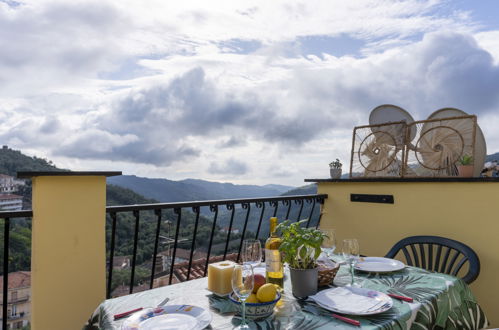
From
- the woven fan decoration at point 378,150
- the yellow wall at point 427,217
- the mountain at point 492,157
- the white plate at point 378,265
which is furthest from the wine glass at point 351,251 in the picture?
the mountain at point 492,157

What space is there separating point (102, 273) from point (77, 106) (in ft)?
21.1

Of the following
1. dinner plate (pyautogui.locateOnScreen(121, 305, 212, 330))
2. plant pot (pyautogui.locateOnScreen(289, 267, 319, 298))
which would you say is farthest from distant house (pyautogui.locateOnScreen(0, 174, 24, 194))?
plant pot (pyautogui.locateOnScreen(289, 267, 319, 298))

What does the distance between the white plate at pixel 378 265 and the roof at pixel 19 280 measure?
1.76 metres

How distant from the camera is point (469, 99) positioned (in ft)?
9.39

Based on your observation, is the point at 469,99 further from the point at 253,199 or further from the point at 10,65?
the point at 10,65

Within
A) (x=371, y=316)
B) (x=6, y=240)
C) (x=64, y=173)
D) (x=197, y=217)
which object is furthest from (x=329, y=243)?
(x=6, y=240)

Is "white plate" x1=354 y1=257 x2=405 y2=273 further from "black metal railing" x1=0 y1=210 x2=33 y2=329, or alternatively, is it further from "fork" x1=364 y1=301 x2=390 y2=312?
"black metal railing" x1=0 y1=210 x2=33 y2=329

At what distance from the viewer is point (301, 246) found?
1128 mm

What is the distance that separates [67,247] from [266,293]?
4.32 ft

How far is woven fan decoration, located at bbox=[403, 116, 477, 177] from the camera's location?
2.46m

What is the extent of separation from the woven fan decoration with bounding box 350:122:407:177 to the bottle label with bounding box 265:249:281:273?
2047mm

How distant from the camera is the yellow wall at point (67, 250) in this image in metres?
1.62

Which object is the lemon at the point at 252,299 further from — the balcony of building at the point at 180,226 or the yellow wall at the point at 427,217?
the yellow wall at the point at 427,217

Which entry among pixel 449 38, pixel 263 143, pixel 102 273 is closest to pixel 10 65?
pixel 263 143
